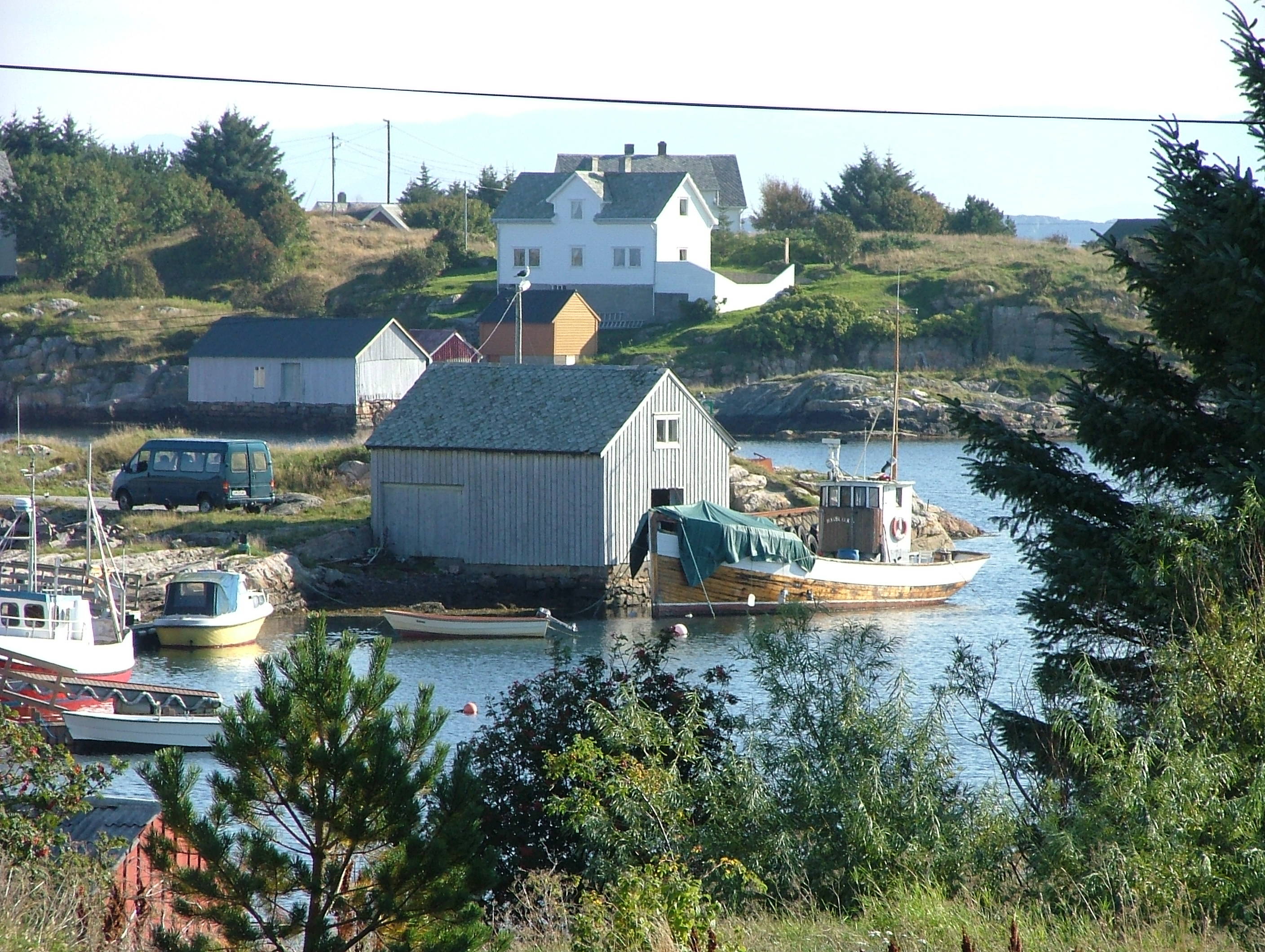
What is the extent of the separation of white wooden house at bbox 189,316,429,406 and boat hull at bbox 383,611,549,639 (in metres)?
36.3

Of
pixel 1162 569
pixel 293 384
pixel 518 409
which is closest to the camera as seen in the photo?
pixel 1162 569

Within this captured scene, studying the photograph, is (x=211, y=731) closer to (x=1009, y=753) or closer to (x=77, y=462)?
(x=1009, y=753)

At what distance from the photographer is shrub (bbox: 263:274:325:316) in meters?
90.0

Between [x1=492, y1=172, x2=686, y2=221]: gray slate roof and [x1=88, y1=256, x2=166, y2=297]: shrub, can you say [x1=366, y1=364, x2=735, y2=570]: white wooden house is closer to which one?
[x1=492, y1=172, x2=686, y2=221]: gray slate roof

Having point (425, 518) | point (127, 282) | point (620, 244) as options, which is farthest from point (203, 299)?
point (425, 518)

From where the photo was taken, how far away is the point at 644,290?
82.4 m

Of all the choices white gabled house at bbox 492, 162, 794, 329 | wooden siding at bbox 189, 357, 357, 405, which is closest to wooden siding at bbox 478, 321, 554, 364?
white gabled house at bbox 492, 162, 794, 329

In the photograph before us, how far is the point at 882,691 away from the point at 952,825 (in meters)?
12.4

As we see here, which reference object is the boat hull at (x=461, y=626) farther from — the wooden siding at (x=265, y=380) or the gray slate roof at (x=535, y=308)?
the gray slate roof at (x=535, y=308)

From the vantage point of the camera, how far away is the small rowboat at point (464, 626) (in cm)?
3072

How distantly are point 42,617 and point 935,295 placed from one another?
65.9 meters

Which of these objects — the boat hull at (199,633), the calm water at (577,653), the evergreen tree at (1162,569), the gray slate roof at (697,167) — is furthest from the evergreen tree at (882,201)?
the evergreen tree at (1162,569)

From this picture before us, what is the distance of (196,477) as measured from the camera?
127 feet

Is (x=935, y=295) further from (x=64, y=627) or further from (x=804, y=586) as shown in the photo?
(x=64, y=627)
